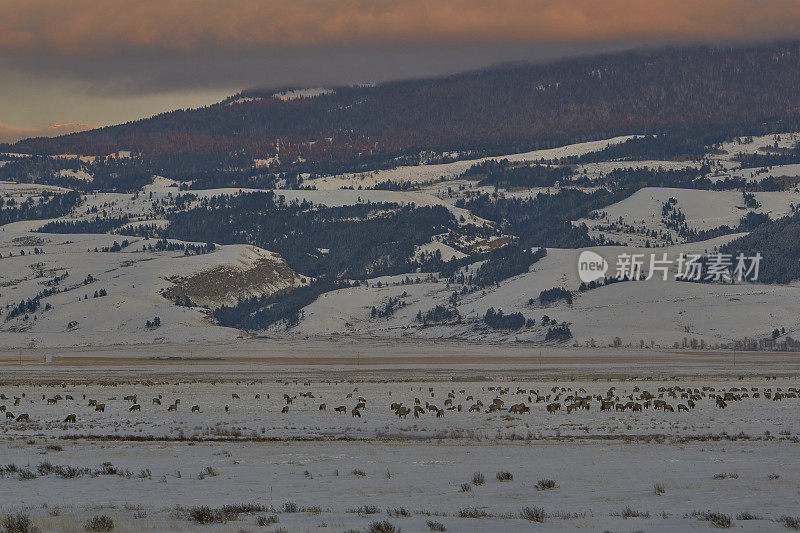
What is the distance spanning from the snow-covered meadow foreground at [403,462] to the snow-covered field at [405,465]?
11 cm

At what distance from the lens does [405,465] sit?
4297 centimetres

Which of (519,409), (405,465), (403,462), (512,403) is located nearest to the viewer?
(405,465)

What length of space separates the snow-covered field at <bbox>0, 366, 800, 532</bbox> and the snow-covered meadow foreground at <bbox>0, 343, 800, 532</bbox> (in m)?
0.11

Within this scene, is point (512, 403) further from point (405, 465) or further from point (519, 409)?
point (405, 465)

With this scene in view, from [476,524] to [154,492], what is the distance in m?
12.5

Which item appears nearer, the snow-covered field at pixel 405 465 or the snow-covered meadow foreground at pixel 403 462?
the snow-covered meadow foreground at pixel 403 462

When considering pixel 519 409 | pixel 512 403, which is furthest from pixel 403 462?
A: pixel 512 403

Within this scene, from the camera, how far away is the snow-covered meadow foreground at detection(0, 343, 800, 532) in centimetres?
3014

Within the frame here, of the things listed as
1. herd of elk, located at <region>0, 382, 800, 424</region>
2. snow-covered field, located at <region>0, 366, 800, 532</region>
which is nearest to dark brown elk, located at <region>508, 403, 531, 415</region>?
herd of elk, located at <region>0, 382, 800, 424</region>

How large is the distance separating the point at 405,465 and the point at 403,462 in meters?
1.04

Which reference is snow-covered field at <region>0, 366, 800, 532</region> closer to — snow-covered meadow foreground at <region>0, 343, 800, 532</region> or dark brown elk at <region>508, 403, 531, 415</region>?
snow-covered meadow foreground at <region>0, 343, 800, 532</region>

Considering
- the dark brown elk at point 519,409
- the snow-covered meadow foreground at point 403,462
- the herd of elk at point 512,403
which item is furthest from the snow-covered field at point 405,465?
the dark brown elk at point 519,409

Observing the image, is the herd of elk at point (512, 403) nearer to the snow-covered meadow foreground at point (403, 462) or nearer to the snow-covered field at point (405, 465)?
the snow-covered meadow foreground at point (403, 462)

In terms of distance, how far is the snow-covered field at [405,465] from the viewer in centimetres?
3025
